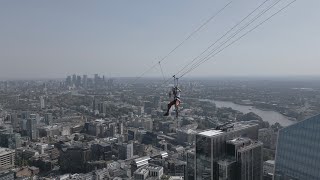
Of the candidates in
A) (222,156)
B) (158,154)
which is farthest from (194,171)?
(158,154)

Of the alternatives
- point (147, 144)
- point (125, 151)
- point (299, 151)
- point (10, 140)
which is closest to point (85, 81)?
point (10, 140)

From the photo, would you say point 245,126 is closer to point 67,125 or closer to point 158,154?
point 158,154

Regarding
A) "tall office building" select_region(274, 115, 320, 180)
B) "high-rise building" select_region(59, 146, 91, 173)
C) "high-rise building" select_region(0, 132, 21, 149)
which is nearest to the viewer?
"tall office building" select_region(274, 115, 320, 180)

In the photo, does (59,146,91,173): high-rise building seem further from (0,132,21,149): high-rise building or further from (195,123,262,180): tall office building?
(195,123,262,180): tall office building

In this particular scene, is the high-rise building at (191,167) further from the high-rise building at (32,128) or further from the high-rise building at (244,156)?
the high-rise building at (32,128)

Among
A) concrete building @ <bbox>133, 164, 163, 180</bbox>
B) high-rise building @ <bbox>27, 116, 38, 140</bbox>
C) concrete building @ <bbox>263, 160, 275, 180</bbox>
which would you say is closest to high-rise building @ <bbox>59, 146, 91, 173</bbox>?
concrete building @ <bbox>133, 164, 163, 180</bbox>

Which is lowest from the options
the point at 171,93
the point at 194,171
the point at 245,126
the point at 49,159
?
the point at 49,159

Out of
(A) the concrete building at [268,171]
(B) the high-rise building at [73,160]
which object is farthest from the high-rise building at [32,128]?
(A) the concrete building at [268,171]
